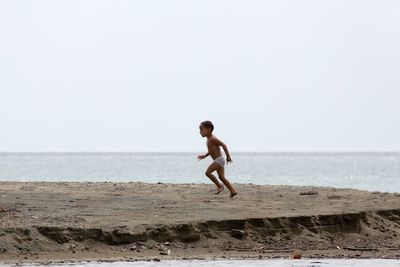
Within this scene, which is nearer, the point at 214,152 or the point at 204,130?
the point at 204,130

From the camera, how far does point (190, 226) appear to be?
14.3 meters

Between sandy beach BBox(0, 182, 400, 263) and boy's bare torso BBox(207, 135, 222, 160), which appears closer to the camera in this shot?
sandy beach BBox(0, 182, 400, 263)

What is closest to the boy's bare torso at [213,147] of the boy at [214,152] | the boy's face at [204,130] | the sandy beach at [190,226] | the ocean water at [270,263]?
the boy at [214,152]

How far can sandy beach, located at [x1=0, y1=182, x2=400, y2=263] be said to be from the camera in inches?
528

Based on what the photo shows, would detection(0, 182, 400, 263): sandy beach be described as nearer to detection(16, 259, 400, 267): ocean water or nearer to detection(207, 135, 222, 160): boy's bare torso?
detection(16, 259, 400, 267): ocean water

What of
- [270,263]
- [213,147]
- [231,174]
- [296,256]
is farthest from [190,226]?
[231,174]

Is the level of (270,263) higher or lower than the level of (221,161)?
lower

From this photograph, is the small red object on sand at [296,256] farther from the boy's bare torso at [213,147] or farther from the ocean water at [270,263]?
the boy's bare torso at [213,147]

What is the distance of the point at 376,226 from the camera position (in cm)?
1562

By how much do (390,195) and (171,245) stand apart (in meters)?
6.56

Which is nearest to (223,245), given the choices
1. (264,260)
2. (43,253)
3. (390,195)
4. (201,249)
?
(201,249)

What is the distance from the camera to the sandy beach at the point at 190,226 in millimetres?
13406

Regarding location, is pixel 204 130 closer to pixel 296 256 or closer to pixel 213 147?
pixel 213 147

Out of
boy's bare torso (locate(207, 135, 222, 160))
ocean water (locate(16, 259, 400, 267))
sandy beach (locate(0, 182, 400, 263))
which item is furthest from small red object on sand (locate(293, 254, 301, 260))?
boy's bare torso (locate(207, 135, 222, 160))
